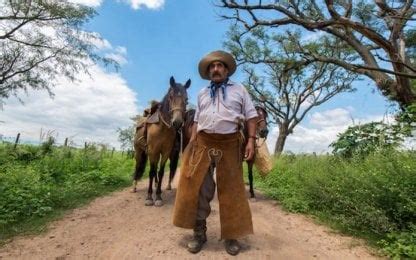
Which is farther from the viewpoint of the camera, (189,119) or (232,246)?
(189,119)

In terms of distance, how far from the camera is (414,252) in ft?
14.0

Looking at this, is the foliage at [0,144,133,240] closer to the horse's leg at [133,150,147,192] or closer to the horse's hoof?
the horse's leg at [133,150,147,192]

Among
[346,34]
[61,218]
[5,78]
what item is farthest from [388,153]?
[5,78]

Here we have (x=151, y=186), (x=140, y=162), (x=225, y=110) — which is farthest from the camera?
(x=140, y=162)

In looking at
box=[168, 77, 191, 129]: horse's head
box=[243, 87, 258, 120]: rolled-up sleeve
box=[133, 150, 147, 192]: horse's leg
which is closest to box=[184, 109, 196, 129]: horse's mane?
box=[168, 77, 191, 129]: horse's head

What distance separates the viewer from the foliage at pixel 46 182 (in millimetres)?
5743

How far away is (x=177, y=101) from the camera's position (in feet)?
19.6

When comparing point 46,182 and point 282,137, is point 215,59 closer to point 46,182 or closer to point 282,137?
point 46,182

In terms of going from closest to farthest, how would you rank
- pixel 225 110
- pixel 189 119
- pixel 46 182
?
pixel 225 110
pixel 189 119
pixel 46 182

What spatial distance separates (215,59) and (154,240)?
227 centimetres

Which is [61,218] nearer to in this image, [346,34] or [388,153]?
[388,153]

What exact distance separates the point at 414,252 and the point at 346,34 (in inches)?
364

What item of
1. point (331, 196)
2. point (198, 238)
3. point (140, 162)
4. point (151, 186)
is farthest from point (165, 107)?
point (331, 196)

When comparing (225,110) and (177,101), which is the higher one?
(177,101)
